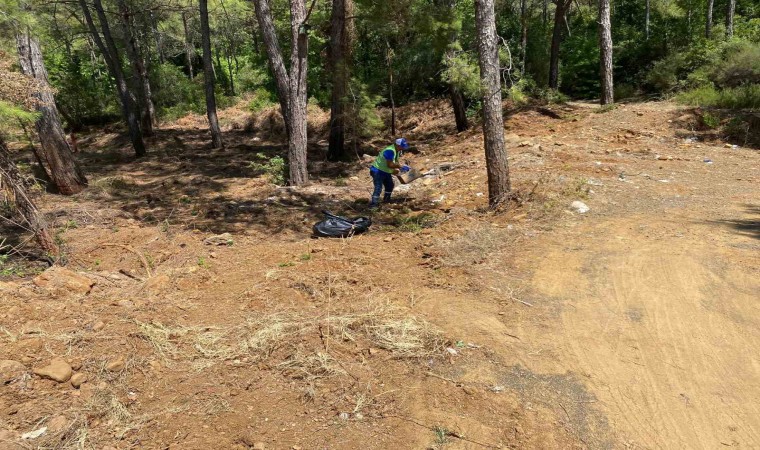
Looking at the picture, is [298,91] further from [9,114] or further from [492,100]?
[9,114]

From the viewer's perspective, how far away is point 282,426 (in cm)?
338

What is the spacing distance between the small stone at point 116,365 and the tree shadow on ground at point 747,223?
7.62m

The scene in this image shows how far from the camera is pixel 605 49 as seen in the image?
15.3 metres

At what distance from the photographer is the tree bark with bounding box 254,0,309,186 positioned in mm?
9688

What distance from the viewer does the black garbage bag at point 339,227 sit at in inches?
298

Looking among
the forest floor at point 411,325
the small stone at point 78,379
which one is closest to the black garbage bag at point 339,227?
the forest floor at point 411,325

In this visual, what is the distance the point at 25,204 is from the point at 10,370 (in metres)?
3.32

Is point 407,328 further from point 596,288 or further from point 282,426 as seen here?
point 596,288

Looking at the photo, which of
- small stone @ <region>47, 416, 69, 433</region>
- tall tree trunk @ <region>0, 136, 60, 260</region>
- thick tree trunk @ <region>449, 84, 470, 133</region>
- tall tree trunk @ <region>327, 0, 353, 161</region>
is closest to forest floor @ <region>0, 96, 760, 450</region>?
small stone @ <region>47, 416, 69, 433</region>

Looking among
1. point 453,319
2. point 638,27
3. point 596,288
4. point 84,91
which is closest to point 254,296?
point 453,319

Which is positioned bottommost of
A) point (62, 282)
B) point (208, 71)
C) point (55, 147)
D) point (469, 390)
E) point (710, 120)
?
point (469, 390)

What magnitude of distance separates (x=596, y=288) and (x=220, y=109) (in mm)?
21903

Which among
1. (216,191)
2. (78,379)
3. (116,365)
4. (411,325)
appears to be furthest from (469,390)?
(216,191)

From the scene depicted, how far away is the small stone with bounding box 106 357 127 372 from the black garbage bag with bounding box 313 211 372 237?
3.95 meters
